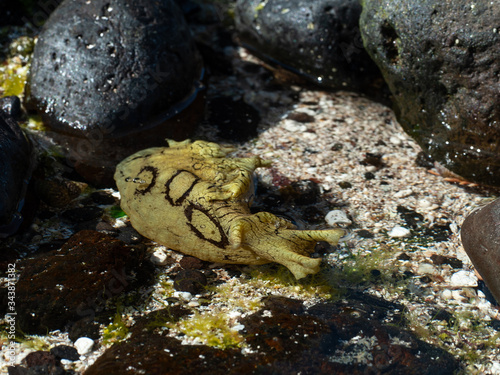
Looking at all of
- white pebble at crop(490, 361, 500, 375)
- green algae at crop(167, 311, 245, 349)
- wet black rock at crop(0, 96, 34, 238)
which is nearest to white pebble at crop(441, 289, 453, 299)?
white pebble at crop(490, 361, 500, 375)

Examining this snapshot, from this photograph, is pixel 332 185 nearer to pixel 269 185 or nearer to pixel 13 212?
pixel 269 185

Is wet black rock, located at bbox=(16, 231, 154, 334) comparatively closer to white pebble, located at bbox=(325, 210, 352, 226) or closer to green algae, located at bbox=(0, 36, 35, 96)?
white pebble, located at bbox=(325, 210, 352, 226)

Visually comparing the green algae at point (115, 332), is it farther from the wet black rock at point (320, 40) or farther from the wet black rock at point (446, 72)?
the wet black rock at point (320, 40)

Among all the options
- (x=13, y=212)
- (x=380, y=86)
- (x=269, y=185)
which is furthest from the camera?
(x=380, y=86)

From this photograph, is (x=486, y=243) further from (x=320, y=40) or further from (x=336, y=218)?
(x=320, y=40)

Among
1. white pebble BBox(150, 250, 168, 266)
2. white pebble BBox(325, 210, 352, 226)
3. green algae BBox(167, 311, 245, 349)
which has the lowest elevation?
green algae BBox(167, 311, 245, 349)

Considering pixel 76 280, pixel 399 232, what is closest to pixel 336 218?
pixel 399 232

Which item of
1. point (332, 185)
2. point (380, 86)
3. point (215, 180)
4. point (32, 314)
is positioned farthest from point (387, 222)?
point (32, 314)
